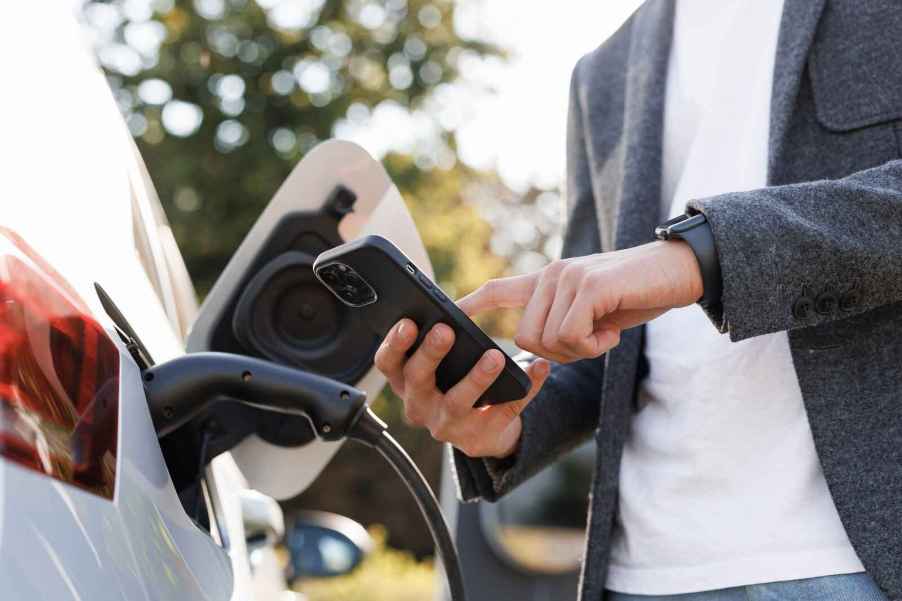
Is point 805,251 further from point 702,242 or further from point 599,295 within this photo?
point 599,295

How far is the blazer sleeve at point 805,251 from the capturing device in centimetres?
134

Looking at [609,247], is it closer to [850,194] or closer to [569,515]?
[850,194]

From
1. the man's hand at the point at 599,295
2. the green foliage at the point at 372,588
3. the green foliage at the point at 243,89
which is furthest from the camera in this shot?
the green foliage at the point at 243,89

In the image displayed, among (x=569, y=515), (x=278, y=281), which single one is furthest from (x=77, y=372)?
(x=569, y=515)

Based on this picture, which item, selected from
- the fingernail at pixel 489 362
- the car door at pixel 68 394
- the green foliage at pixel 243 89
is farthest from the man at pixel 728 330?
the green foliage at pixel 243 89

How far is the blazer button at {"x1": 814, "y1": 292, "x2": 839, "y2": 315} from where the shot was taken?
4.55 ft

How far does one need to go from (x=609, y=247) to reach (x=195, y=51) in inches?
476

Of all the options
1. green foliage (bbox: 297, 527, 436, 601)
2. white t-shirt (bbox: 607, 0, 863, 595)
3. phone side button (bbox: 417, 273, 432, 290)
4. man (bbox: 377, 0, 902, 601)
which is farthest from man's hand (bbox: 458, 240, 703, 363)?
green foliage (bbox: 297, 527, 436, 601)

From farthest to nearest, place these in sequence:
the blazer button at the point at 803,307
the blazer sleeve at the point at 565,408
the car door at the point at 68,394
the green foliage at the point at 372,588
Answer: the green foliage at the point at 372,588
the blazer sleeve at the point at 565,408
the blazer button at the point at 803,307
the car door at the point at 68,394

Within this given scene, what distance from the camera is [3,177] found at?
1.00 metres

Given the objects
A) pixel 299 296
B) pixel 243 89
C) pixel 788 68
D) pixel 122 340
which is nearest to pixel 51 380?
pixel 122 340

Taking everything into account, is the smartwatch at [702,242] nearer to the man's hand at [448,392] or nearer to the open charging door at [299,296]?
the man's hand at [448,392]

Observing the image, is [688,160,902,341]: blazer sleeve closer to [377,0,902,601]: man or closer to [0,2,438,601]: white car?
[377,0,902,601]: man

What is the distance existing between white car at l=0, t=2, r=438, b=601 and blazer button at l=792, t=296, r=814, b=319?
0.59 meters
